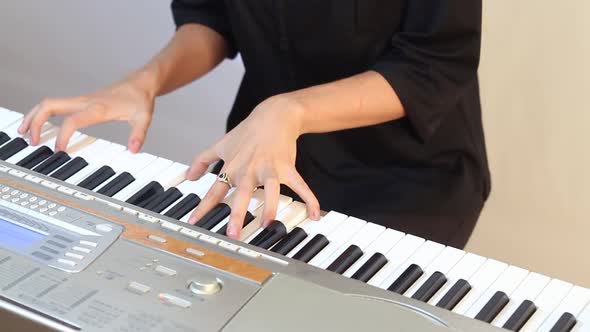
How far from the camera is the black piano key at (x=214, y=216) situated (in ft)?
3.54

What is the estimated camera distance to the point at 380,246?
Result: 1050mm

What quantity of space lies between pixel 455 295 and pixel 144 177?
413 millimetres

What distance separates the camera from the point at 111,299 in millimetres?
910

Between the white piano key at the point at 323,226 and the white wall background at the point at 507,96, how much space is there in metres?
0.88

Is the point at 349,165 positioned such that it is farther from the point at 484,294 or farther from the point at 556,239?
the point at 556,239

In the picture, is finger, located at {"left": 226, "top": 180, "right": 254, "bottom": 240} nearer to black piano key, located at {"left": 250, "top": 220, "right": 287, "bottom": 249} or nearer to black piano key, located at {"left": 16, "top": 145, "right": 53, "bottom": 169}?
black piano key, located at {"left": 250, "top": 220, "right": 287, "bottom": 249}

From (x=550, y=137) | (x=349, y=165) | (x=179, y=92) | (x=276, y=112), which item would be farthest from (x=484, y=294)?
(x=179, y=92)

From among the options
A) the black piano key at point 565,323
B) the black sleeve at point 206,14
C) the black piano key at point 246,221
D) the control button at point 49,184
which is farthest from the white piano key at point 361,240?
the black sleeve at point 206,14

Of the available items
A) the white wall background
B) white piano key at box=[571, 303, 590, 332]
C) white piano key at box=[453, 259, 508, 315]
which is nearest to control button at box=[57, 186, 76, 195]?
white piano key at box=[453, 259, 508, 315]

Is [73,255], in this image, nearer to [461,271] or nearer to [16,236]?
[16,236]

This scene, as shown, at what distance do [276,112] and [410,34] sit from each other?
245mm

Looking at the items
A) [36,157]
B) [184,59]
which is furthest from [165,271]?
[184,59]

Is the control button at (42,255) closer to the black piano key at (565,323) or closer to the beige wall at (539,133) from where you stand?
the black piano key at (565,323)

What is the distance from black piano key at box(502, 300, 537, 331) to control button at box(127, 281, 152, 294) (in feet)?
1.12
